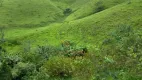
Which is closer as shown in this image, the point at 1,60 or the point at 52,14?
the point at 1,60

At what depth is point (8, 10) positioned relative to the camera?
9825 centimetres

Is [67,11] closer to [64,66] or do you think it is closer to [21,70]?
[21,70]

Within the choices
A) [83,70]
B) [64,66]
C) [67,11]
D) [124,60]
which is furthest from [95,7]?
[83,70]

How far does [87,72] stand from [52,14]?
7963 centimetres

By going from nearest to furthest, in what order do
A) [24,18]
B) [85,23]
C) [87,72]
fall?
1. [87,72]
2. [85,23]
3. [24,18]

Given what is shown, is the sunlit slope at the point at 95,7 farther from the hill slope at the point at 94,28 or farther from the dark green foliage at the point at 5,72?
the dark green foliage at the point at 5,72

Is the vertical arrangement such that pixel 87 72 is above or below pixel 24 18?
below

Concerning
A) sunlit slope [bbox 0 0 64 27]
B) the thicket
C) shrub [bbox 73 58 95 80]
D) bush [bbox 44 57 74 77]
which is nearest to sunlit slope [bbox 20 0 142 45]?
sunlit slope [bbox 0 0 64 27]

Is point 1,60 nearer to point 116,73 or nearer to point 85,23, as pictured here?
point 116,73

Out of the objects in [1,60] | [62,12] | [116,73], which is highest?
[62,12]

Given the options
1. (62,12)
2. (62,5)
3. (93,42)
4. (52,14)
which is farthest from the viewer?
(62,5)

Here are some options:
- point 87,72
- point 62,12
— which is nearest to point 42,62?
point 87,72

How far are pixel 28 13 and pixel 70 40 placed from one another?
125 ft

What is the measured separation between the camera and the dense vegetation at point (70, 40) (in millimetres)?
27625
